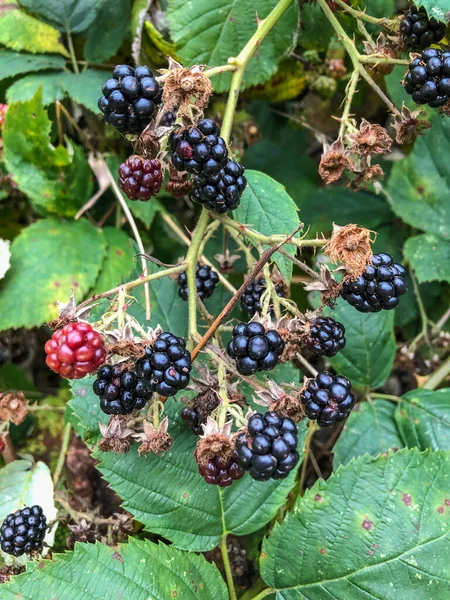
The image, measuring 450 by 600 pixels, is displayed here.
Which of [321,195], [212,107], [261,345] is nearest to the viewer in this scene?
[261,345]

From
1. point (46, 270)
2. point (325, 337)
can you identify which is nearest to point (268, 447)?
point (325, 337)

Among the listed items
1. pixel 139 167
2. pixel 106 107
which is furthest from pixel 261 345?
pixel 106 107

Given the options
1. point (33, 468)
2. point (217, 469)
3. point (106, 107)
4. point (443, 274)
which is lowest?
point (33, 468)

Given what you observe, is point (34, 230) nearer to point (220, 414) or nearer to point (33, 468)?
point (33, 468)

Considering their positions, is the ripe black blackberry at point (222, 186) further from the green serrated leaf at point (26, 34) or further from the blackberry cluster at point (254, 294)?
the green serrated leaf at point (26, 34)

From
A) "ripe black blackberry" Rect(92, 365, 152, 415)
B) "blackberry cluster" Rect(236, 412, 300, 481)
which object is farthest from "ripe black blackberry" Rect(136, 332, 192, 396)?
"blackberry cluster" Rect(236, 412, 300, 481)

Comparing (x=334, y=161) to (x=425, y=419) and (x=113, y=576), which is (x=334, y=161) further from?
(x=113, y=576)

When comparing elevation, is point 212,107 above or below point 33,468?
above
